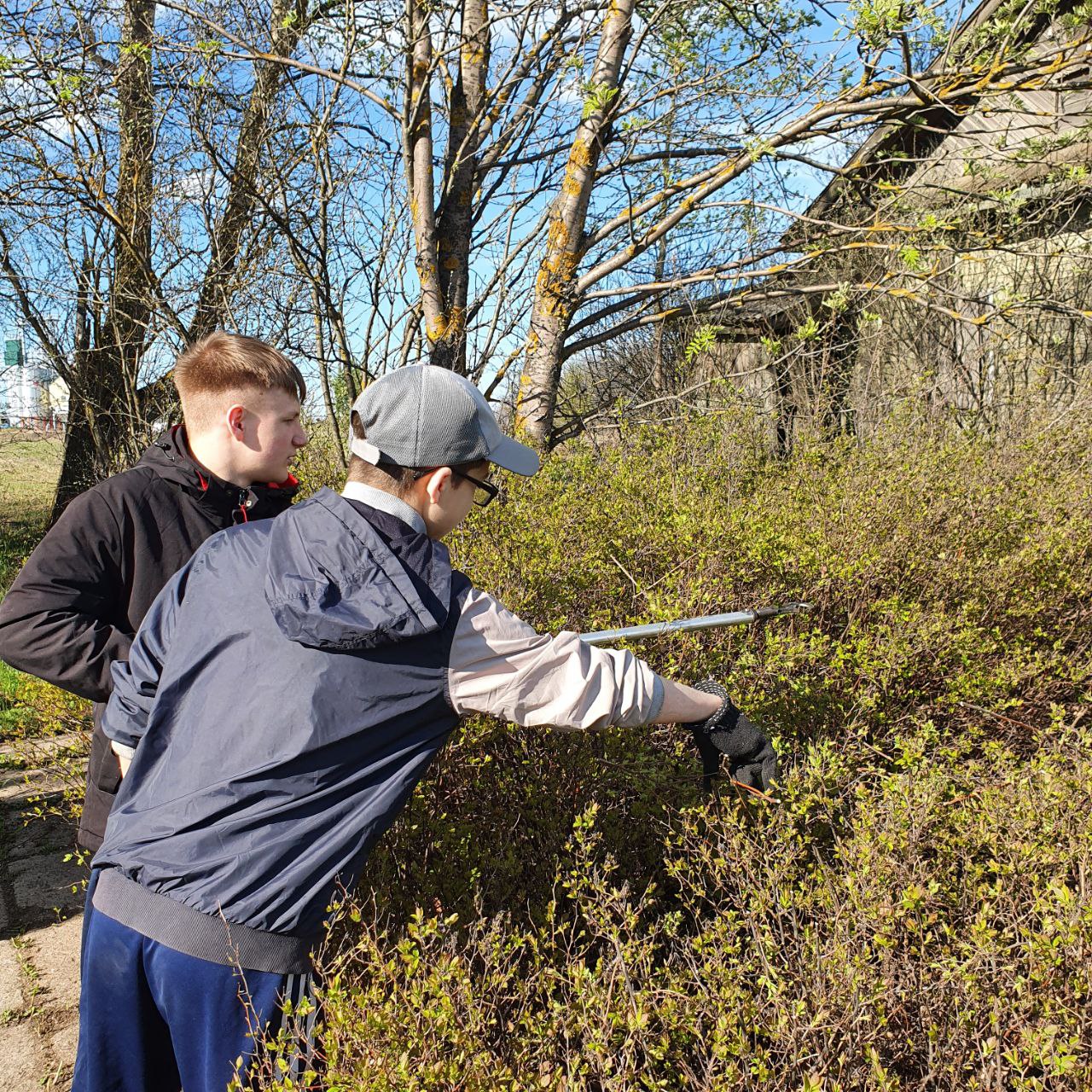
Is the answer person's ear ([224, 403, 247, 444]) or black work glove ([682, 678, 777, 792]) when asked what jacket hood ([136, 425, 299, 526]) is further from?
black work glove ([682, 678, 777, 792])

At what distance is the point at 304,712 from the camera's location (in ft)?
5.02

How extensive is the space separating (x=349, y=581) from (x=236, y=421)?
93 cm

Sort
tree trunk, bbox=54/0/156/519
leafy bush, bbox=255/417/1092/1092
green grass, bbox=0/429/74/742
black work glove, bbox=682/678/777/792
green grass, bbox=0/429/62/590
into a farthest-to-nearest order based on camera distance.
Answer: green grass, bbox=0/429/62/590, tree trunk, bbox=54/0/156/519, green grass, bbox=0/429/74/742, black work glove, bbox=682/678/777/792, leafy bush, bbox=255/417/1092/1092

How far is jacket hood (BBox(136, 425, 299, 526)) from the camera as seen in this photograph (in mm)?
2307

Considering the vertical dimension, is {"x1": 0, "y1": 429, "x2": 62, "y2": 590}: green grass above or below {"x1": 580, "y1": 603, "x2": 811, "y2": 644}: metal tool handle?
above

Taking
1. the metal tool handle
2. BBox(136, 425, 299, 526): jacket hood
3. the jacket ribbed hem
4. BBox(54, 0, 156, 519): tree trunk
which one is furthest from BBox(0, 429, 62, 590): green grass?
the jacket ribbed hem

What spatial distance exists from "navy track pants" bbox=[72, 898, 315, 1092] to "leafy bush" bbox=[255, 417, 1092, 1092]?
15 cm

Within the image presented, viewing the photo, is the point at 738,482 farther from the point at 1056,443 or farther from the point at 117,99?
the point at 117,99

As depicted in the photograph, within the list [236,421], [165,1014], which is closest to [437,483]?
[236,421]

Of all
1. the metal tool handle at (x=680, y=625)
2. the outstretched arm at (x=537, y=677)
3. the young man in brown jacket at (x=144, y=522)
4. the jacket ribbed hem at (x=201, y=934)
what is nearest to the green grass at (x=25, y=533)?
the young man in brown jacket at (x=144, y=522)

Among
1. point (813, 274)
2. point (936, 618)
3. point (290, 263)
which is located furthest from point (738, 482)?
point (813, 274)

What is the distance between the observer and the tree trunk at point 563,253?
5488mm

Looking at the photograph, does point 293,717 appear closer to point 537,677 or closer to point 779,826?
point 537,677

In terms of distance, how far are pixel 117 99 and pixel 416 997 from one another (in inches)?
284
